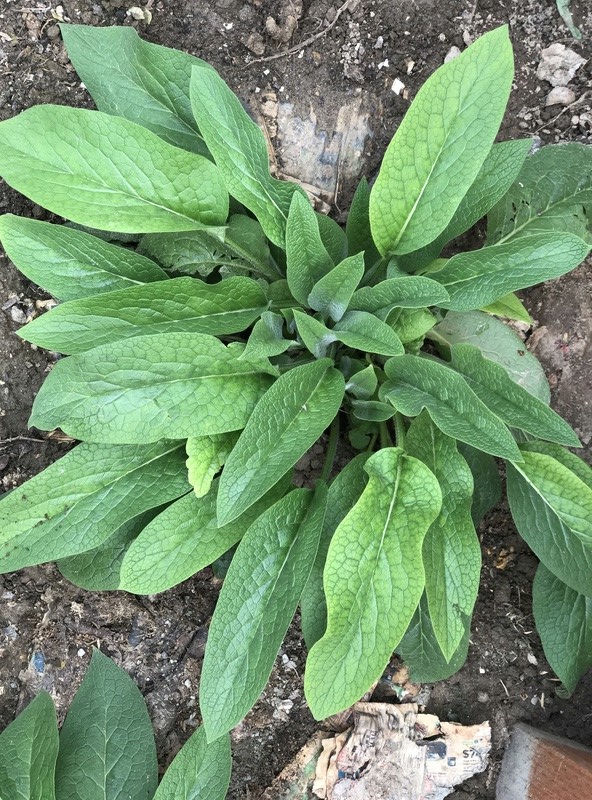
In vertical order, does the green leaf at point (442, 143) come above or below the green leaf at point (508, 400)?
above

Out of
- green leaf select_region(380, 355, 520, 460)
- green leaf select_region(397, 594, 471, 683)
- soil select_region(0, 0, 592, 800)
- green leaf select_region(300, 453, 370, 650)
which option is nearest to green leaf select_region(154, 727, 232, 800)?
soil select_region(0, 0, 592, 800)

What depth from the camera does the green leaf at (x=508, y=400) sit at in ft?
3.98

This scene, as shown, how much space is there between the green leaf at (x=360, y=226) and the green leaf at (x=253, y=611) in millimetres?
612

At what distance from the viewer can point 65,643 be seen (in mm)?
1654

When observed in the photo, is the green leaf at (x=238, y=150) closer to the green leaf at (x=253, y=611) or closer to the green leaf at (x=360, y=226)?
the green leaf at (x=360, y=226)

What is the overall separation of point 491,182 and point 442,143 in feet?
0.66

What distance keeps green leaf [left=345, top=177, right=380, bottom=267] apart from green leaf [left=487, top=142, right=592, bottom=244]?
323mm

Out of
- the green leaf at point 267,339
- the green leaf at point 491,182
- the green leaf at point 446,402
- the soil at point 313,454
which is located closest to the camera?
the green leaf at point 446,402

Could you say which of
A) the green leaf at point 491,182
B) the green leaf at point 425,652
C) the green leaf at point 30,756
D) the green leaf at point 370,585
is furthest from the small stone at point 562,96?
the green leaf at point 30,756

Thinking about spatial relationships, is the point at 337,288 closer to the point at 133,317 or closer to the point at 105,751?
the point at 133,317

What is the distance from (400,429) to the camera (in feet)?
4.87

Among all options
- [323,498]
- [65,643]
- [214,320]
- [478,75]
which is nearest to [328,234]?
[214,320]

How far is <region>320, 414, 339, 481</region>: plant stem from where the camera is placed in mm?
1573

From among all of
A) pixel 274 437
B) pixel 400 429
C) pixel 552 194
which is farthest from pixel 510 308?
pixel 274 437
